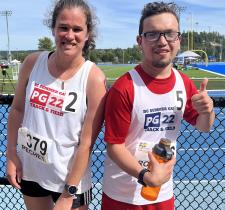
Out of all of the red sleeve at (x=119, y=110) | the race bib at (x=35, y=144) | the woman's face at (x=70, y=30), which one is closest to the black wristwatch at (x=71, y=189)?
the race bib at (x=35, y=144)

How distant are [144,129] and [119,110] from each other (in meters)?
0.20

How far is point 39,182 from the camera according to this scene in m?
2.14

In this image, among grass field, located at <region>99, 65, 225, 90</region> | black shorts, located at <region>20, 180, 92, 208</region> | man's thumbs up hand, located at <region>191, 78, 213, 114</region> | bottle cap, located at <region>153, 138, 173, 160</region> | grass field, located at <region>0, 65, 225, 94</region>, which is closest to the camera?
bottle cap, located at <region>153, 138, 173, 160</region>

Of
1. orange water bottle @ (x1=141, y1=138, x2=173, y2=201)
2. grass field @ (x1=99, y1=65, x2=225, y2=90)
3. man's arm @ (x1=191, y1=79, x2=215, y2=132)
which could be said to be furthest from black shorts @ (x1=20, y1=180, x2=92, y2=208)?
grass field @ (x1=99, y1=65, x2=225, y2=90)

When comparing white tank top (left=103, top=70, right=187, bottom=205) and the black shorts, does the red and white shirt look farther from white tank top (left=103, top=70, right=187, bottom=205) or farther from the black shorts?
the black shorts

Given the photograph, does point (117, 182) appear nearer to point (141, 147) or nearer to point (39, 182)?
point (141, 147)

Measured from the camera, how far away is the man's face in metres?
1.92

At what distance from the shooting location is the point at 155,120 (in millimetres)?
1994

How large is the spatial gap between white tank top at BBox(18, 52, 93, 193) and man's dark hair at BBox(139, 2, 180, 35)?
423 mm

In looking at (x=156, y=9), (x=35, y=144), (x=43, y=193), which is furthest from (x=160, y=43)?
(x=43, y=193)

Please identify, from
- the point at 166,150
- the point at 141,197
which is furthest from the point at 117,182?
the point at 166,150

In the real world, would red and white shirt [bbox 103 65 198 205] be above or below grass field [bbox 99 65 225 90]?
above

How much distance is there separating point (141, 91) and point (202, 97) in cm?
34

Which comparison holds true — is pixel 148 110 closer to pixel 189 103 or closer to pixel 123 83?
pixel 123 83
